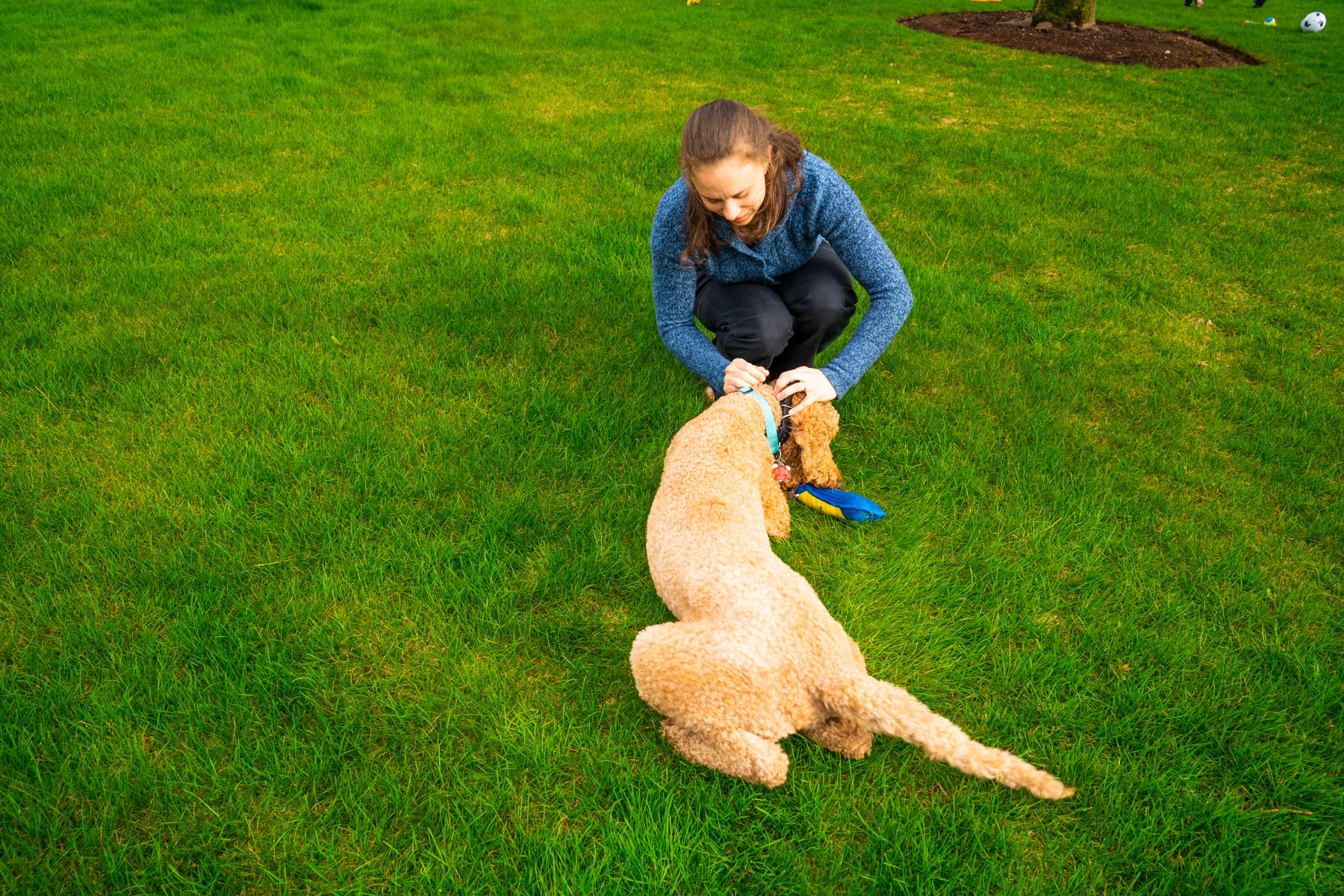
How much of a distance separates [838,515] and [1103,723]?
1181 mm

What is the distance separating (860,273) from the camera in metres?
3.21

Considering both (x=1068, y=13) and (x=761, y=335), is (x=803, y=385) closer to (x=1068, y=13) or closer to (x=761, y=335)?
(x=761, y=335)

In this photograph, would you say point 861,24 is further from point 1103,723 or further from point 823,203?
point 1103,723

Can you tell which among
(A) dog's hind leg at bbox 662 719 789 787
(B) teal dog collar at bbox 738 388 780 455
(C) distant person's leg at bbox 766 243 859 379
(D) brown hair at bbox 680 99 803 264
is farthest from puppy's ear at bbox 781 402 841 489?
(A) dog's hind leg at bbox 662 719 789 787

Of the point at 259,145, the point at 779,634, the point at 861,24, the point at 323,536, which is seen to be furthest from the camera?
the point at 861,24

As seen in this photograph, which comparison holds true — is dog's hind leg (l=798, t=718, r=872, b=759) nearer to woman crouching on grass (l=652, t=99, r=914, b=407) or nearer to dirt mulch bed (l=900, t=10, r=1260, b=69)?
woman crouching on grass (l=652, t=99, r=914, b=407)

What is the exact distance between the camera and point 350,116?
6.95 metres

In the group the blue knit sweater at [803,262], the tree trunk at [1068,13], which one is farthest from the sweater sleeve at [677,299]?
the tree trunk at [1068,13]

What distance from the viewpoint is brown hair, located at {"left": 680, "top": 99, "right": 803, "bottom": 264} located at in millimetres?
2617

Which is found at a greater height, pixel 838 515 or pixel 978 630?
pixel 838 515

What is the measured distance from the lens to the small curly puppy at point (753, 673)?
6.63 feet

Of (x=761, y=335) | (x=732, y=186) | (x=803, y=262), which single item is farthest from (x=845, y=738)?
(x=803, y=262)

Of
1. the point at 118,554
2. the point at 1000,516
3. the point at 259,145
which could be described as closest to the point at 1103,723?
the point at 1000,516

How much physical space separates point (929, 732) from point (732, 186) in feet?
6.29
